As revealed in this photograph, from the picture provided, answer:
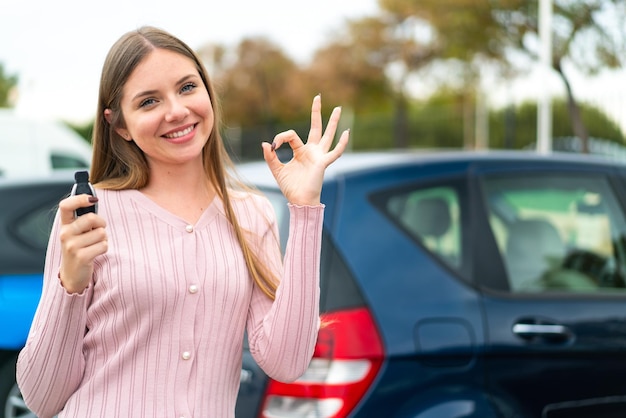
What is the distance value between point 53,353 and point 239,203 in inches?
20.8

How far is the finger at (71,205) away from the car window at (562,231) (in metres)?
2.03

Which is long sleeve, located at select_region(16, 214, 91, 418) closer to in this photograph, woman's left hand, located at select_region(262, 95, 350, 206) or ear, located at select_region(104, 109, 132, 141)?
ear, located at select_region(104, 109, 132, 141)

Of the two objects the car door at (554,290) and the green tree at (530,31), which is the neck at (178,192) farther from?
the green tree at (530,31)

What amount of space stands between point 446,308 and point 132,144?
1.28 metres

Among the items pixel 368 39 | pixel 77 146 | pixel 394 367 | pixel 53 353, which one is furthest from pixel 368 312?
pixel 368 39

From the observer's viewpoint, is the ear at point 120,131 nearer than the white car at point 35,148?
Yes

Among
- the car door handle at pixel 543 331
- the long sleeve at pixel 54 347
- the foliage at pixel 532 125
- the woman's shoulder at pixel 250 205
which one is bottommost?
the car door handle at pixel 543 331

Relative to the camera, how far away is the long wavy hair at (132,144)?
183 centimetres

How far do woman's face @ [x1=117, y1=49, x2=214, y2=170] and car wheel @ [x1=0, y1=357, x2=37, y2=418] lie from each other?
281 cm

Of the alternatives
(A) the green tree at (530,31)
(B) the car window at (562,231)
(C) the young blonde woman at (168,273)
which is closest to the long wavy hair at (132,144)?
(C) the young blonde woman at (168,273)

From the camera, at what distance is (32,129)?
282 inches

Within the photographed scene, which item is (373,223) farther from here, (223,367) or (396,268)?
(223,367)

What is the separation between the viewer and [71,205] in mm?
1521

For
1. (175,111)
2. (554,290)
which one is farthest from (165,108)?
(554,290)
